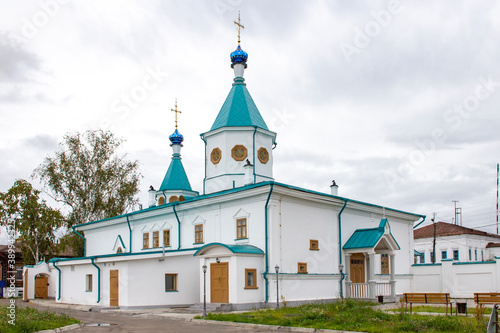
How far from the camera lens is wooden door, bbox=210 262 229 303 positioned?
18.8 meters

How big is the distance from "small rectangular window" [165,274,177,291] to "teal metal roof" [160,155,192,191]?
984 cm

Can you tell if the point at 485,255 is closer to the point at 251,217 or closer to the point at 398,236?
the point at 398,236

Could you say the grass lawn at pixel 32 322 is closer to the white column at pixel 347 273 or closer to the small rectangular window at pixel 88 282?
the small rectangular window at pixel 88 282

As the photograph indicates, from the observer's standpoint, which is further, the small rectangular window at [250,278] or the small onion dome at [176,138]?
the small onion dome at [176,138]

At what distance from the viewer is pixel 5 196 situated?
33500mm

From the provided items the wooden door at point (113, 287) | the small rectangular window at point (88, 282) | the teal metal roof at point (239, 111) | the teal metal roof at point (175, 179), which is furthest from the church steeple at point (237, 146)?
the small rectangular window at point (88, 282)

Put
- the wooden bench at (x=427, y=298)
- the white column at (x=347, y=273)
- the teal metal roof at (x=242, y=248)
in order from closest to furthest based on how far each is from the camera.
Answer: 1. the wooden bench at (x=427, y=298)
2. the teal metal roof at (x=242, y=248)
3. the white column at (x=347, y=273)

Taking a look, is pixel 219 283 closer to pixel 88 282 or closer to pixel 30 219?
pixel 88 282

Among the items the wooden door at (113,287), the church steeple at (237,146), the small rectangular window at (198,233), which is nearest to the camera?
the wooden door at (113,287)

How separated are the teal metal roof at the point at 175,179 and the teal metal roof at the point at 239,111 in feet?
22.4

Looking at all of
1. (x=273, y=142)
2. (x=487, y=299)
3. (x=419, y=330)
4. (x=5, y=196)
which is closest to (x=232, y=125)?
(x=273, y=142)

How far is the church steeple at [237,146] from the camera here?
24203 mm

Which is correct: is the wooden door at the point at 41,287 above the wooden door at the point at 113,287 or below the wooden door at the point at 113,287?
below

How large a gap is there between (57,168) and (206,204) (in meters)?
16.3
